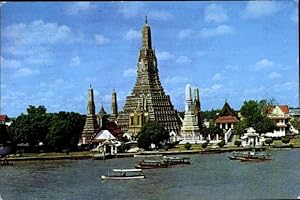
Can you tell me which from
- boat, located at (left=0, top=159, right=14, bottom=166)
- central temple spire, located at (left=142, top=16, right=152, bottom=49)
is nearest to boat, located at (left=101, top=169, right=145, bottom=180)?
boat, located at (left=0, top=159, right=14, bottom=166)

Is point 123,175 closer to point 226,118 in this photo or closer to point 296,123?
point 296,123

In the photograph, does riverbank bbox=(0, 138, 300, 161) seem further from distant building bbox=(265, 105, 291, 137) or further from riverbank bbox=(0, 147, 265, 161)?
distant building bbox=(265, 105, 291, 137)

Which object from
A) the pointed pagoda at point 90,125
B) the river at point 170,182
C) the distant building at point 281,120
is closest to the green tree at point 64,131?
the pointed pagoda at point 90,125

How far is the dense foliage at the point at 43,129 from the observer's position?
32.5 feet

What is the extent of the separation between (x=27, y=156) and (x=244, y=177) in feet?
15.8

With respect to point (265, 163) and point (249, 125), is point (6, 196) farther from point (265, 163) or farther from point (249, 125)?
point (249, 125)

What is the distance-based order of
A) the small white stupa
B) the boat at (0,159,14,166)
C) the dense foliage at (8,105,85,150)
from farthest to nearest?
the small white stupa
the dense foliage at (8,105,85,150)
the boat at (0,159,14,166)

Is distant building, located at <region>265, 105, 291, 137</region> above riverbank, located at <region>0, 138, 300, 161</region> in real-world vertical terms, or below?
above

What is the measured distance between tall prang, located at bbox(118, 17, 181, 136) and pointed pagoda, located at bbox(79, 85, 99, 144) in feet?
2.69

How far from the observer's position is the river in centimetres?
489

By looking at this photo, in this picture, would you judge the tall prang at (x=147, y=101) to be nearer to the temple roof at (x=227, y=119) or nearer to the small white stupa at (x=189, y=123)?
the small white stupa at (x=189, y=123)

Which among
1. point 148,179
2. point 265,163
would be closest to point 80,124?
point 265,163

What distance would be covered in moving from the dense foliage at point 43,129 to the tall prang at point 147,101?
252 cm

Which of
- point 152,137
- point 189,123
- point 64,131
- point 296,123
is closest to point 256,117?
point 296,123
